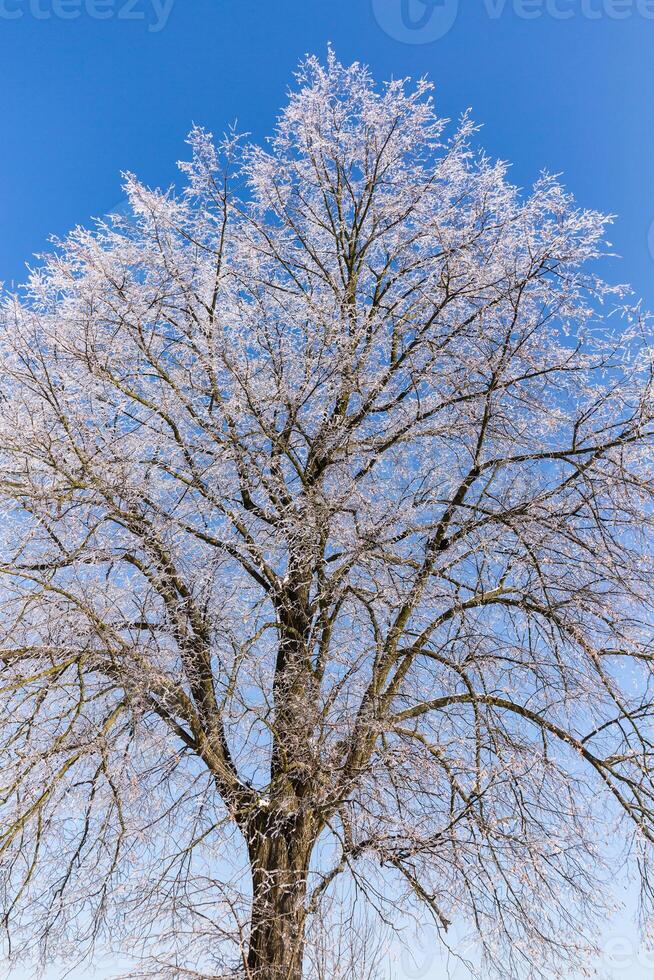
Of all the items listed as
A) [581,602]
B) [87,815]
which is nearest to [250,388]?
[581,602]

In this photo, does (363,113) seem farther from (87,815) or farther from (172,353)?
(87,815)

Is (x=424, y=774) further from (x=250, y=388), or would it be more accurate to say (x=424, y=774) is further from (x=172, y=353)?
(x=172, y=353)

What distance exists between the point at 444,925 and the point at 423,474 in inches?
140

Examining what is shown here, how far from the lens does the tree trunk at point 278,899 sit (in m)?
5.33

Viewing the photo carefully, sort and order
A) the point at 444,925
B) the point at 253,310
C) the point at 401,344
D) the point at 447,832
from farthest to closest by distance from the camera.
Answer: the point at 401,344 → the point at 253,310 → the point at 444,925 → the point at 447,832

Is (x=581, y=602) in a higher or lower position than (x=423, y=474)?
lower

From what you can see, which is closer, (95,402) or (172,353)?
(95,402)

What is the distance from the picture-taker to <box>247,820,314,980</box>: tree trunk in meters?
5.33

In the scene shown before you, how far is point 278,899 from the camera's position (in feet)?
18.0

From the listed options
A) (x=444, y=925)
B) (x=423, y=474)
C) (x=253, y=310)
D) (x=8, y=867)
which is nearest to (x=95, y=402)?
(x=253, y=310)

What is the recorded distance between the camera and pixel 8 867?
234 inches

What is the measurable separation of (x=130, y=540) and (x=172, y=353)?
1.90m

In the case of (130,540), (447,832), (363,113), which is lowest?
(447,832)

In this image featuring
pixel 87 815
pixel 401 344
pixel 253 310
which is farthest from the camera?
pixel 401 344
